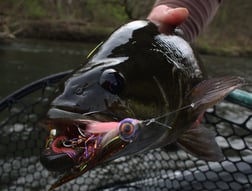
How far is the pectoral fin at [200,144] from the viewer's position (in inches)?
39.4

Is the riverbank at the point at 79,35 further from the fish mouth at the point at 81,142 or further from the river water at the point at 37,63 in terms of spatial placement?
the fish mouth at the point at 81,142

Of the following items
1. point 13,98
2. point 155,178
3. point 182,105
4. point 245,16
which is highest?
point 182,105

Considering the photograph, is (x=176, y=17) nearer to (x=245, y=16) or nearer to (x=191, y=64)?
(x=191, y=64)

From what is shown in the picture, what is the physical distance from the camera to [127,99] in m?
0.77

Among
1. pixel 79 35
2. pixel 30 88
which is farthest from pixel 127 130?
pixel 79 35

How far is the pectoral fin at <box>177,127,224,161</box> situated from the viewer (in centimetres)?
100

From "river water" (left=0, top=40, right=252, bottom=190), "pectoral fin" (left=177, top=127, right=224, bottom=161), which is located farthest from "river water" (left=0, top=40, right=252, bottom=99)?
"pectoral fin" (left=177, top=127, right=224, bottom=161)

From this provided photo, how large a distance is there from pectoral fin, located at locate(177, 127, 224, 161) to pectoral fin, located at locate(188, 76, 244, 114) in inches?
6.6

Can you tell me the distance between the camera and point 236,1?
16969 millimetres

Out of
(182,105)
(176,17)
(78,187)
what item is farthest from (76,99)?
(78,187)

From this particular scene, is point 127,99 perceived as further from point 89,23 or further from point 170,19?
point 89,23

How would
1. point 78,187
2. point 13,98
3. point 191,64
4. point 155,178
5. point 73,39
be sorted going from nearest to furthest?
point 191,64 → point 13,98 → point 155,178 → point 78,187 → point 73,39

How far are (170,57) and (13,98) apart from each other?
29.3 inches

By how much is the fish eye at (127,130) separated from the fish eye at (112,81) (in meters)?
0.12
